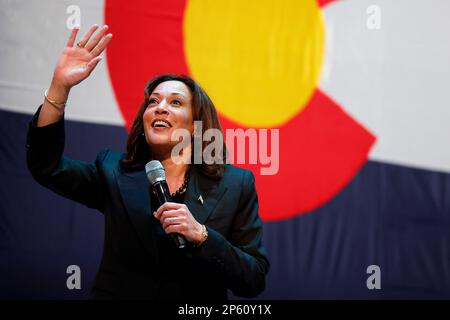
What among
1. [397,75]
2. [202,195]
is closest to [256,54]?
[397,75]

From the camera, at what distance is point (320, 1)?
2852mm

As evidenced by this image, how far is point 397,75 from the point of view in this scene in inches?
113

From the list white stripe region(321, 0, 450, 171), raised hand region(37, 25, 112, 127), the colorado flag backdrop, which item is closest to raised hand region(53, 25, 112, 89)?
raised hand region(37, 25, 112, 127)

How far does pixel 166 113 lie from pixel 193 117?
0.12 m

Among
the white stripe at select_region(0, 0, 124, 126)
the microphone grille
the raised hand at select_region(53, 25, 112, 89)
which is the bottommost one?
the microphone grille

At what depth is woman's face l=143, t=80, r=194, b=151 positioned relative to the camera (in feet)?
5.25

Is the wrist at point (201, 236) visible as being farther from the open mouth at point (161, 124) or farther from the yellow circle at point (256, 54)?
the yellow circle at point (256, 54)

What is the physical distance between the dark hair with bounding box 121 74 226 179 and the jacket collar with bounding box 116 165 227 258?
0.03m

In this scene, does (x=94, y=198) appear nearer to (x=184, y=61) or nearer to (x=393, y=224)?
(x=184, y=61)

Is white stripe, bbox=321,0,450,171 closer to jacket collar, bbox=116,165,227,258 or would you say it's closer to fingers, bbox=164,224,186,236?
jacket collar, bbox=116,165,227,258

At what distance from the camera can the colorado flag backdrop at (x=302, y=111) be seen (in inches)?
103

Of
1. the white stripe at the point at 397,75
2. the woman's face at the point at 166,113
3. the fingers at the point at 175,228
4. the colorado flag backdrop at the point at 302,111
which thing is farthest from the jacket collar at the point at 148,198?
the white stripe at the point at 397,75

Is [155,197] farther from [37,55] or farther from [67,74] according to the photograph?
[37,55]

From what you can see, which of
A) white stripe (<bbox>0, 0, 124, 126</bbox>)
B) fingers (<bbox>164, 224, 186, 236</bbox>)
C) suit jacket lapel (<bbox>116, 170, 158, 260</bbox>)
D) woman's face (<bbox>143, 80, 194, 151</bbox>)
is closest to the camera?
fingers (<bbox>164, 224, 186, 236</bbox>)
